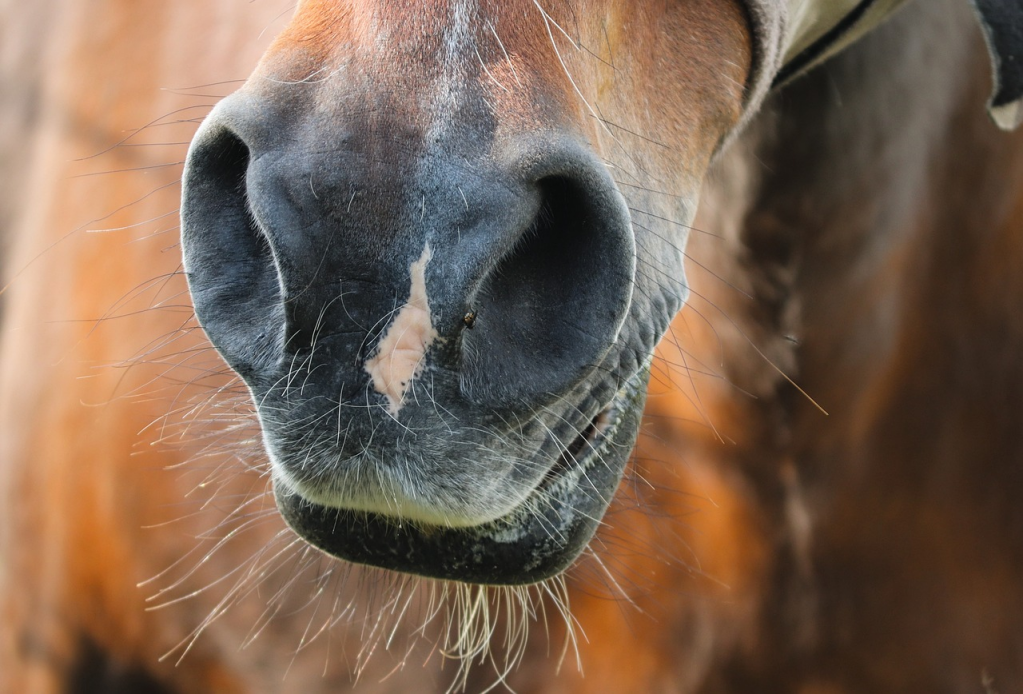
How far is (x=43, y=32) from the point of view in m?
2.86

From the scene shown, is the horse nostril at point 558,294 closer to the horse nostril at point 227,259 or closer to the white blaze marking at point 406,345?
the white blaze marking at point 406,345

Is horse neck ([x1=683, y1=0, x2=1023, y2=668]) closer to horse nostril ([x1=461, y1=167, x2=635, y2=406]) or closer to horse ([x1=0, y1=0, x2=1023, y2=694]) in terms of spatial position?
horse ([x1=0, y1=0, x2=1023, y2=694])

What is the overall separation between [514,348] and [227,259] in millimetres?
308

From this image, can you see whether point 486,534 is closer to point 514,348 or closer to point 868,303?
point 514,348

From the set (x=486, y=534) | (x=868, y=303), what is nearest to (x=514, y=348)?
(x=486, y=534)

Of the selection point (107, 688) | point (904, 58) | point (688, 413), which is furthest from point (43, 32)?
point (904, 58)

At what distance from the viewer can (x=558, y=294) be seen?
93 cm

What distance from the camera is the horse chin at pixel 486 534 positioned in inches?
40.8

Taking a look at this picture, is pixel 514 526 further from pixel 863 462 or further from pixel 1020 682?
pixel 1020 682

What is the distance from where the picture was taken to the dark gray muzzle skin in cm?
86

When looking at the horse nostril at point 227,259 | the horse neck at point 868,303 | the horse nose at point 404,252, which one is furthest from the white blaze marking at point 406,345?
the horse neck at point 868,303

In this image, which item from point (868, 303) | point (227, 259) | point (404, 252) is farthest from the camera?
point (868, 303)

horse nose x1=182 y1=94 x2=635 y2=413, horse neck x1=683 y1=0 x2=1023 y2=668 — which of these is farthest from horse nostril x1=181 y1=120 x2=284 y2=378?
horse neck x1=683 y1=0 x2=1023 y2=668

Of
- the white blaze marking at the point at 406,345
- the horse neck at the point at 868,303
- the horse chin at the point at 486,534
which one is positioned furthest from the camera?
the horse neck at the point at 868,303
